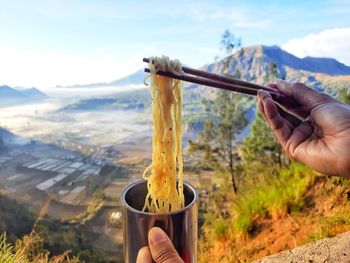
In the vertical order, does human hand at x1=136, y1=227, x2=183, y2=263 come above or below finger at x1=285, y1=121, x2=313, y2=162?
below

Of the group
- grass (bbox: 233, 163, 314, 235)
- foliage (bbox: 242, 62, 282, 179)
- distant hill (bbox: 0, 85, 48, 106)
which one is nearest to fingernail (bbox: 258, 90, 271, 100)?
grass (bbox: 233, 163, 314, 235)

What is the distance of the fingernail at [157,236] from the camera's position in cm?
137

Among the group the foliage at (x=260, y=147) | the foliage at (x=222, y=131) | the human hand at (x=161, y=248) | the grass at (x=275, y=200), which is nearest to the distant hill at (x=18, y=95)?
the foliage at (x=222, y=131)

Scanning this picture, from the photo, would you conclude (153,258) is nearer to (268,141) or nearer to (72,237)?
(268,141)

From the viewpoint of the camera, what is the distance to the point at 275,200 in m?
4.41

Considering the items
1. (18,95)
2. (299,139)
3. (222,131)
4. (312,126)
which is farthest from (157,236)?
(18,95)

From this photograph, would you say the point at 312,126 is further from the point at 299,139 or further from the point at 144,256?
the point at 144,256

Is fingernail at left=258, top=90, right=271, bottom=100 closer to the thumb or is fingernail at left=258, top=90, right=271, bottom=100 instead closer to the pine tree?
the thumb

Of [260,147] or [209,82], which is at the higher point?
[209,82]

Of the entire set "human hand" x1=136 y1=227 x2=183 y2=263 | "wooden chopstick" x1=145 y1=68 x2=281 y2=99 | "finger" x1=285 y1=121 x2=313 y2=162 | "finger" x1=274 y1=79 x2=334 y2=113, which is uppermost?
"wooden chopstick" x1=145 y1=68 x2=281 y2=99

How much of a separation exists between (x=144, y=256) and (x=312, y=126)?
144 centimetres

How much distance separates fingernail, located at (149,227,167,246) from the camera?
4.49 ft

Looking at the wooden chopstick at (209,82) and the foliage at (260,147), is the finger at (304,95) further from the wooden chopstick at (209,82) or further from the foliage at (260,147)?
the foliage at (260,147)

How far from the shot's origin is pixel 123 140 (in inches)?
1109
